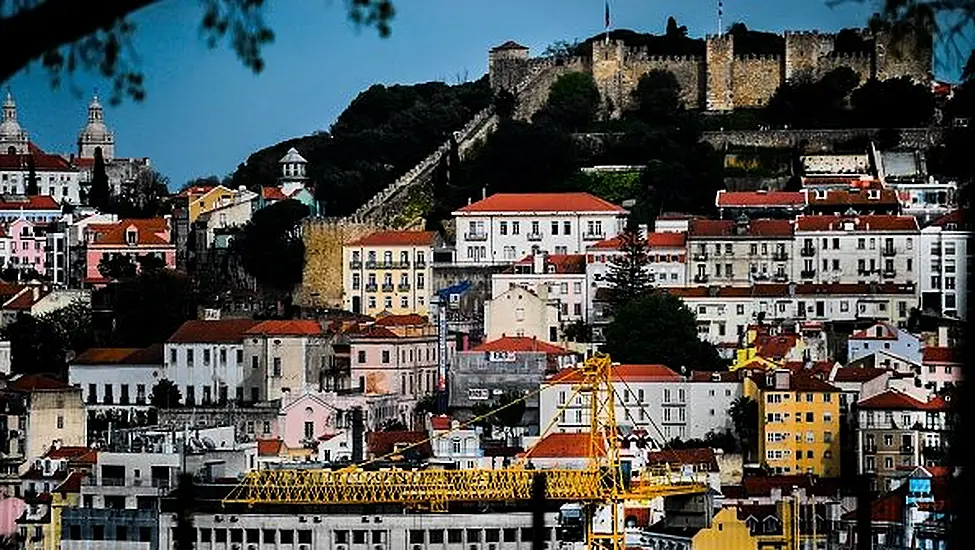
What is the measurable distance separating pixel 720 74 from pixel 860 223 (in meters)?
11.4

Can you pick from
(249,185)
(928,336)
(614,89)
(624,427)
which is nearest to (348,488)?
(624,427)

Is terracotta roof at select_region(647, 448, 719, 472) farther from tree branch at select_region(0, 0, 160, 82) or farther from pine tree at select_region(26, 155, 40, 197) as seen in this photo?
tree branch at select_region(0, 0, 160, 82)

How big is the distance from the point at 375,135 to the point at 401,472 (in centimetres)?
2794

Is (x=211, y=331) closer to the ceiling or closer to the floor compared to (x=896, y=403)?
closer to the ceiling

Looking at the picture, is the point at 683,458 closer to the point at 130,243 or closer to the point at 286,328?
the point at 286,328

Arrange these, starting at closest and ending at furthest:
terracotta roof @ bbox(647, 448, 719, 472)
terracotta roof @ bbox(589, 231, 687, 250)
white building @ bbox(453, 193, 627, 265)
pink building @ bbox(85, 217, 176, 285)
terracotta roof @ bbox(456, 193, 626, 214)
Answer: terracotta roof @ bbox(647, 448, 719, 472) < terracotta roof @ bbox(589, 231, 687, 250) < white building @ bbox(453, 193, 627, 265) < terracotta roof @ bbox(456, 193, 626, 214) < pink building @ bbox(85, 217, 176, 285)

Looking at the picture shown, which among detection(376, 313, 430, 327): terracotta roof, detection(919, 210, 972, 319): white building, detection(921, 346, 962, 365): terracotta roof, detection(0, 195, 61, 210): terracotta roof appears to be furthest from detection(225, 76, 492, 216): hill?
detection(921, 346, 962, 365): terracotta roof

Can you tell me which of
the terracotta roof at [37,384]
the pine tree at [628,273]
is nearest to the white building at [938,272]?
the pine tree at [628,273]

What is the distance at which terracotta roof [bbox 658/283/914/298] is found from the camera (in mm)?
48531

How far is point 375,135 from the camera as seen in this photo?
62719 millimetres

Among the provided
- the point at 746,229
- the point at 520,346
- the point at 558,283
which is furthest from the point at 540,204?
the point at 520,346

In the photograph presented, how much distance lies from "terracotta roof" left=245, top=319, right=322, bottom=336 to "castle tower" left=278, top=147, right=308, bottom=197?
14.3 metres

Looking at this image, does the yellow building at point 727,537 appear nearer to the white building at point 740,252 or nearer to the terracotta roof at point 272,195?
the white building at point 740,252

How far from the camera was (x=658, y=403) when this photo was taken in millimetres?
42594
